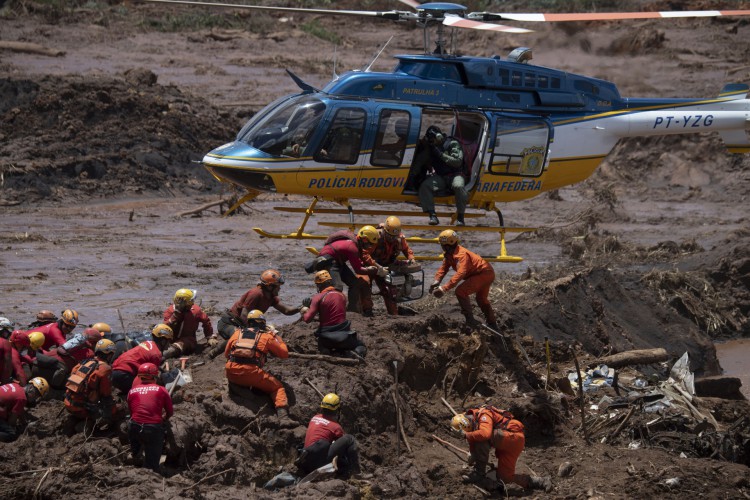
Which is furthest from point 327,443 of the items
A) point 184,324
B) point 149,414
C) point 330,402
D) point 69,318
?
point 69,318

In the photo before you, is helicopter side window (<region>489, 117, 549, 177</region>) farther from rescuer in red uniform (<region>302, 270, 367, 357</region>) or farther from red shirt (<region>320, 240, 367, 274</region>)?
rescuer in red uniform (<region>302, 270, 367, 357</region>)

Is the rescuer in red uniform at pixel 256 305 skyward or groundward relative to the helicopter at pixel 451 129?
groundward

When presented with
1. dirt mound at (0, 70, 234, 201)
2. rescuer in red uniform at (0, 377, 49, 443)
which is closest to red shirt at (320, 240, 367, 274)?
rescuer in red uniform at (0, 377, 49, 443)

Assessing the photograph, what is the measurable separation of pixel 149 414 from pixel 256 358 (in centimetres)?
154

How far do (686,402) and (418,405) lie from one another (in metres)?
3.81

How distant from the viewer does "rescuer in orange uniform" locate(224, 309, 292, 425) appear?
1237 centimetres

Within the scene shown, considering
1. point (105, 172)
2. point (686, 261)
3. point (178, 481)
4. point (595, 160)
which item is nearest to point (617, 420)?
point (595, 160)

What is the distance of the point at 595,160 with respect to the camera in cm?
1825

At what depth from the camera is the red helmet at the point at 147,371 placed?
11547mm

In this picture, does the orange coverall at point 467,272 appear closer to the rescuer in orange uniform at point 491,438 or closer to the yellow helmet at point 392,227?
the yellow helmet at point 392,227

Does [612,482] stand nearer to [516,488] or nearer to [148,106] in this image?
[516,488]

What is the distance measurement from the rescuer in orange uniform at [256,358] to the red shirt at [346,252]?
198cm

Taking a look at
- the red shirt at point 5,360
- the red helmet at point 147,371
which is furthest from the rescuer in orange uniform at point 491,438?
the red shirt at point 5,360

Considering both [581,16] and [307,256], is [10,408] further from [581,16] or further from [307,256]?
[307,256]
